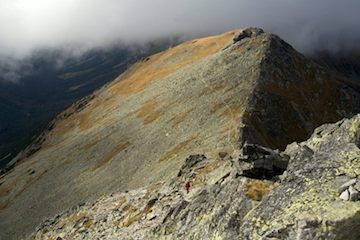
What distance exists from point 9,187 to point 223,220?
107306mm

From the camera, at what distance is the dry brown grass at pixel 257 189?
104 ft

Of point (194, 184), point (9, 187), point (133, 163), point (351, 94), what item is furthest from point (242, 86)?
point (9, 187)

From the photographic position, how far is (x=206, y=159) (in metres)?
59.4

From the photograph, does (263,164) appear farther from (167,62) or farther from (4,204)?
(167,62)

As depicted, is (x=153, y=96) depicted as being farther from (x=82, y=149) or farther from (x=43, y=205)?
(x=43, y=205)

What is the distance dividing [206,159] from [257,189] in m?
26.9

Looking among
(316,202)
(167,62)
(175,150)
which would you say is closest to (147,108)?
(175,150)

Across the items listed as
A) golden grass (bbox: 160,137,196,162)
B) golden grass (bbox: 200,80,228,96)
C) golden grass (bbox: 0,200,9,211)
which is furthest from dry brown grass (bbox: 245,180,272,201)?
golden grass (bbox: 0,200,9,211)

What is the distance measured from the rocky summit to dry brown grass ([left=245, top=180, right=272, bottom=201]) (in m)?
0.06

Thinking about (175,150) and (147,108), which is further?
(147,108)

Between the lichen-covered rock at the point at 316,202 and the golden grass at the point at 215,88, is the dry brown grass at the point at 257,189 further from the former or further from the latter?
the golden grass at the point at 215,88

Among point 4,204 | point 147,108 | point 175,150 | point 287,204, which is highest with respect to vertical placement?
point 287,204

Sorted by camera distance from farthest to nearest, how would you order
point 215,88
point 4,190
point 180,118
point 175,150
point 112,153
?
point 4,190
point 215,88
point 112,153
point 180,118
point 175,150

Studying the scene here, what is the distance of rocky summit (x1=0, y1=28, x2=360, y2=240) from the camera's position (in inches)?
1131
